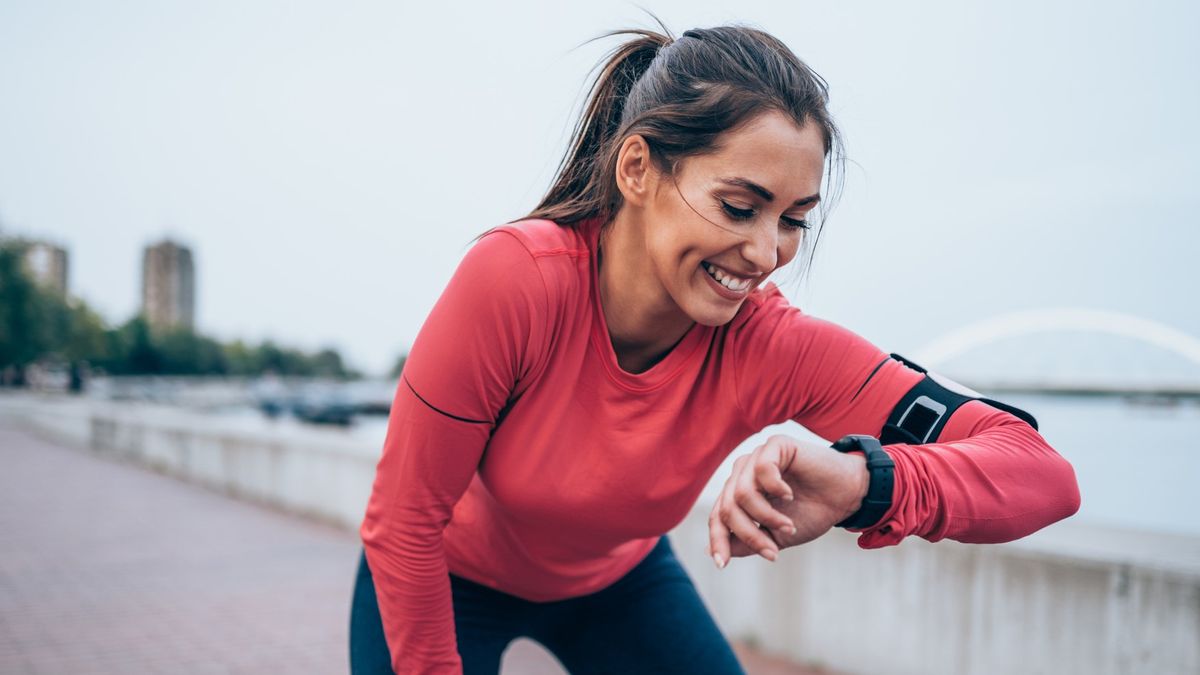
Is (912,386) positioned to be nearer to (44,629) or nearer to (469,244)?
(469,244)

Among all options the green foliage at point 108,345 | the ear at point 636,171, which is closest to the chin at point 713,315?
the ear at point 636,171

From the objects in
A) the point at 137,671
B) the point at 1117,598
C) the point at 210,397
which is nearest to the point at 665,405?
the point at 1117,598

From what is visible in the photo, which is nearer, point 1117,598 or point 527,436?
point 527,436

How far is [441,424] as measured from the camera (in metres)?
1.61

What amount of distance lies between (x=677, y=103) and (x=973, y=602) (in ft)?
10.7

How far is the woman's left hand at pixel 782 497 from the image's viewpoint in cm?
120

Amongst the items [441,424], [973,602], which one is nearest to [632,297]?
[441,424]

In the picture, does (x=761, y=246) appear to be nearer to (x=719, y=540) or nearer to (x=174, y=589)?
(x=719, y=540)

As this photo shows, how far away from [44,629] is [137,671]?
1064 mm

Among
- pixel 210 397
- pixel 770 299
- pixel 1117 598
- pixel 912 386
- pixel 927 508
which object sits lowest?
pixel 210 397

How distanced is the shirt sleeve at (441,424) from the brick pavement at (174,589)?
315cm

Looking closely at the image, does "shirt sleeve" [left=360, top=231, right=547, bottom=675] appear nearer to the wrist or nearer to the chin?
the chin

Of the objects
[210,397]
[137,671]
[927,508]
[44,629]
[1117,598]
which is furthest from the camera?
[210,397]

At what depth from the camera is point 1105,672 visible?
3.64 meters
